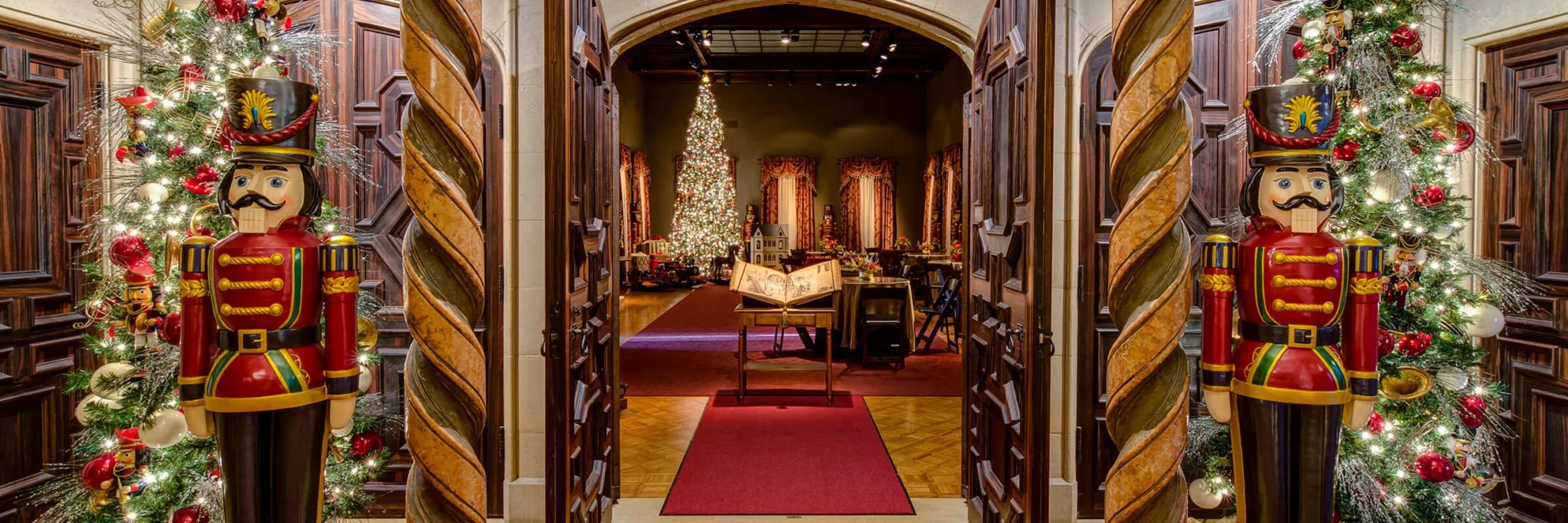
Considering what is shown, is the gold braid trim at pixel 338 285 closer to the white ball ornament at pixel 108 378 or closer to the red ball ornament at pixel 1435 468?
the white ball ornament at pixel 108 378

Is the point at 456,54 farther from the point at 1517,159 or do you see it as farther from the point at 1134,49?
the point at 1517,159

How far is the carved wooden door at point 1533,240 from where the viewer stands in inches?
111

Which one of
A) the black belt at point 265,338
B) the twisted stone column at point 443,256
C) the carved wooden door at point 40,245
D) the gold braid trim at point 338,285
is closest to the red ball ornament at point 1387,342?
the twisted stone column at point 443,256

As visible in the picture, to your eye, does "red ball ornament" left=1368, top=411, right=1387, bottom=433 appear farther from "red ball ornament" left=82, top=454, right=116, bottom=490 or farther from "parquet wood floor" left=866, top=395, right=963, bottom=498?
"red ball ornament" left=82, top=454, right=116, bottom=490

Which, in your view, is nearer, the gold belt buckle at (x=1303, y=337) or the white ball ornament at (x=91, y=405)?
the gold belt buckle at (x=1303, y=337)

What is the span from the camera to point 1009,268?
275 centimetres

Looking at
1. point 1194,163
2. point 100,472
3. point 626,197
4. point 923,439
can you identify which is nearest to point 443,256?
point 100,472

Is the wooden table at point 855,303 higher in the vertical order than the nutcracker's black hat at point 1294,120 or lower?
lower

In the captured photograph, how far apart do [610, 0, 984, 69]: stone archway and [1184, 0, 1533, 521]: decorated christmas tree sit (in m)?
1.63

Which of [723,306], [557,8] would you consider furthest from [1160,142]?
[723,306]

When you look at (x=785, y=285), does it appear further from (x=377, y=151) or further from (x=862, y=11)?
(x=377, y=151)

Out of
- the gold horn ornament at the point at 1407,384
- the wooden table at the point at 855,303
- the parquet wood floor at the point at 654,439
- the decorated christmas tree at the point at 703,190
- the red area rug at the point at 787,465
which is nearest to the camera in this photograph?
the gold horn ornament at the point at 1407,384

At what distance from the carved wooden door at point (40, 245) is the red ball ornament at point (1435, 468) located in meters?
4.52

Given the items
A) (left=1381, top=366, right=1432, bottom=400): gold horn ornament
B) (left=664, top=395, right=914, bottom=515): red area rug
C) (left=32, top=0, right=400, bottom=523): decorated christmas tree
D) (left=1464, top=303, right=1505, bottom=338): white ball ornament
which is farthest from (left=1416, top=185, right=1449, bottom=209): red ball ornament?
(left=32, top=0, right=400, bottom=523): decorated christmas tree
